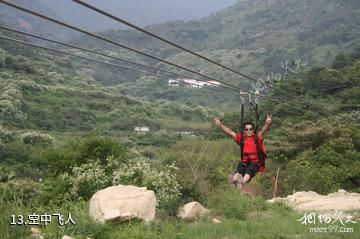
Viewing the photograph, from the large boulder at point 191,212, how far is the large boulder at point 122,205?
1019mm

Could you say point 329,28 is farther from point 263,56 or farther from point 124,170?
point 124,170

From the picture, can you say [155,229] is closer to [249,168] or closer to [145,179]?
[249,168]

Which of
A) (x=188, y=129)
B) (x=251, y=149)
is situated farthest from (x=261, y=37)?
(x=251, y=149)

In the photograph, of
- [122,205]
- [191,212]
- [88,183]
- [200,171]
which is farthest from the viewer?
[200,171]

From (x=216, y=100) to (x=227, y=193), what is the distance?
3339 inches

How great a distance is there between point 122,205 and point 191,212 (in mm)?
1696

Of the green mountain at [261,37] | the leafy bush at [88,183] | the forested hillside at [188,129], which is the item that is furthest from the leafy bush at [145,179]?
the green mountain at [261,37]

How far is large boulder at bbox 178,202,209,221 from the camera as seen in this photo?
28.4 feet

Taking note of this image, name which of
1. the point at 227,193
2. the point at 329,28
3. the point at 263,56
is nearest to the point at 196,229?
the point at 227,193

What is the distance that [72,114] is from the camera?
61375mm

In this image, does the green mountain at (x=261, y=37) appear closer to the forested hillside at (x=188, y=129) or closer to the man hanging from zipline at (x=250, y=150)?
the forested hillside at (x=188, y=129)

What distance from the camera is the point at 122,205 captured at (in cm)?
745

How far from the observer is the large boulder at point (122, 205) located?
23.6 feet

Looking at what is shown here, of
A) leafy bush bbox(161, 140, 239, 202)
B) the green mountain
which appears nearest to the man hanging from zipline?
leafy bush bbox(161, 140, 239, 202)
